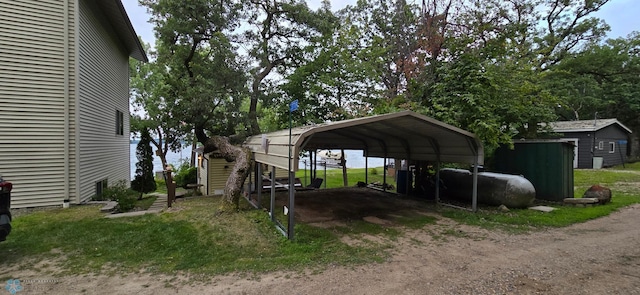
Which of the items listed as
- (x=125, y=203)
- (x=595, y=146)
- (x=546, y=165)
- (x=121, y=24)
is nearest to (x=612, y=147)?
(x=595, y=146)

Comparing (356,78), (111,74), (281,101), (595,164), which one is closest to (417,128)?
(356,78)

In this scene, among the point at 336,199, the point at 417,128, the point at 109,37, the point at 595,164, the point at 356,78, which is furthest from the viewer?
the point at 595,164

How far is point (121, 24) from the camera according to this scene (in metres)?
10.8

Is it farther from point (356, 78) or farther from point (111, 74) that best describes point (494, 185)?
→ point (111, 74)

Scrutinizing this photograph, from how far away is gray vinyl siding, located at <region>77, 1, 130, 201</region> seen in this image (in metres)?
8.12

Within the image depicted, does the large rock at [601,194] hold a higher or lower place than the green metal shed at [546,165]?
lower

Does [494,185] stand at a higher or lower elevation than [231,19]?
lower

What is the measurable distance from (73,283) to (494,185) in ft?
30.1

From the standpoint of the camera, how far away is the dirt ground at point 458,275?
141 inches

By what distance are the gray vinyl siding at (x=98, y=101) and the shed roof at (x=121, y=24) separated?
1.15 feet

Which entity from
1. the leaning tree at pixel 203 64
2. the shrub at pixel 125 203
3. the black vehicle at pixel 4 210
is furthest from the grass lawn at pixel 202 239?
the leaning tree at pixel 203 64

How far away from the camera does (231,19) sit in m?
13.3

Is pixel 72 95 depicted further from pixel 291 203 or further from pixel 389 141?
pixel 389 141

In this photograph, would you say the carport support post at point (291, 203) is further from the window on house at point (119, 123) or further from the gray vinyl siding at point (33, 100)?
the window on house at point (119, 123)
